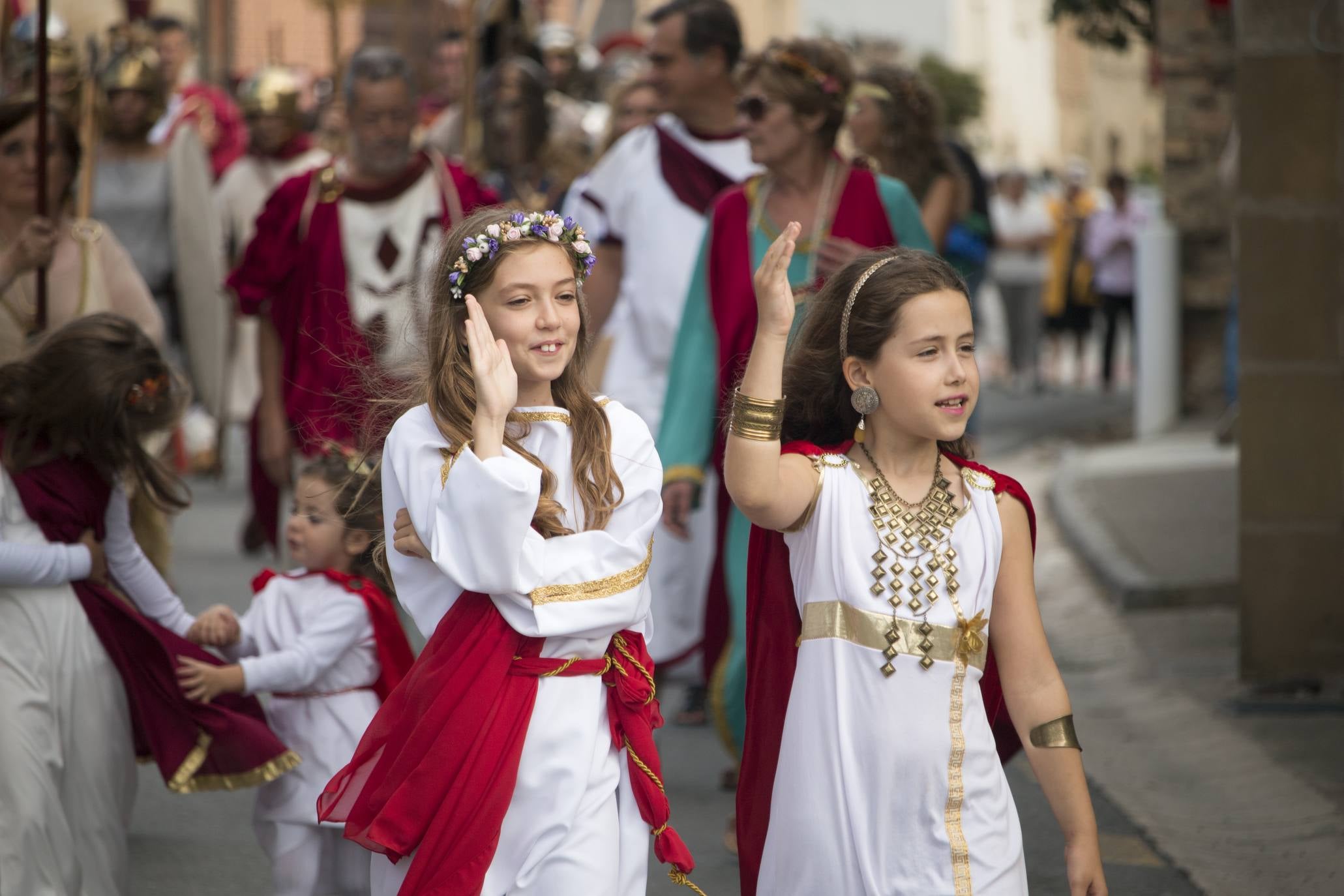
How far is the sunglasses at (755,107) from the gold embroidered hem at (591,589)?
2288mm

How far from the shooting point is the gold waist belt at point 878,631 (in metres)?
3.57

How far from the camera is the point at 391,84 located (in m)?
6.81

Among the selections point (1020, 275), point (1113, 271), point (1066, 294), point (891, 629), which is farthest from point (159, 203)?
point (1066, 294)

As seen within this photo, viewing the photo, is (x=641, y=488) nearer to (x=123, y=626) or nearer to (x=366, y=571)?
(x=366, y=571)

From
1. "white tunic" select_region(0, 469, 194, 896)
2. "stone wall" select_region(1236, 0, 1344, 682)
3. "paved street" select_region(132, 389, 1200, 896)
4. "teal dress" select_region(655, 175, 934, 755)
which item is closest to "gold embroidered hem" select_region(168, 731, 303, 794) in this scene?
"white tunic" select_region(0, 469, 194, 896)

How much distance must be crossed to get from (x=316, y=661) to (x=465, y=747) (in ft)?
4.22

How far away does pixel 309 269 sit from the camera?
6.86 metres

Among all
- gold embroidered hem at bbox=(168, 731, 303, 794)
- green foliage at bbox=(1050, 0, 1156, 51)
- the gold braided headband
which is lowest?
gold embroidered hem at bbox=(168, 731, 303, 794)

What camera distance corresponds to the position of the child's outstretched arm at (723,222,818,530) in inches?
134

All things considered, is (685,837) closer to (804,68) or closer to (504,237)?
(804,68)

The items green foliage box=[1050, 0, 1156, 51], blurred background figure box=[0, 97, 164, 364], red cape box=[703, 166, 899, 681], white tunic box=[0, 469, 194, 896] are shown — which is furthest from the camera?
green foliage box=[1050, 0, 1156, 51]

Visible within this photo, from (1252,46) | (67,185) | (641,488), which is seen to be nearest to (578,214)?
(67,185)

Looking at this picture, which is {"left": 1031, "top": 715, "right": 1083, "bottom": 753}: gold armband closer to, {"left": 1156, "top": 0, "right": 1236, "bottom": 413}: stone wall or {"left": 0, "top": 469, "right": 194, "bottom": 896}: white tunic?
{"left": 0, "top": 469, "right": 194, "bottom": 896}: white tunic

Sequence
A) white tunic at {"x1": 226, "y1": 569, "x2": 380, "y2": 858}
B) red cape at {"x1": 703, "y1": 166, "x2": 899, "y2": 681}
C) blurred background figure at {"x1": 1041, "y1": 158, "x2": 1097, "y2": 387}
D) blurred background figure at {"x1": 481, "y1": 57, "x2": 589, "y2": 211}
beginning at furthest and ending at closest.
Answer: blurred background figure at {"x1": 1041, "y1": 158, "x2": 1097, "y2": 387}, blurred background figure at {"x1": 481, "y1": 57, "x2": 589, "y2": 211}, red cape at {"x1": 703, "y1": 166, "x2": 899, "y2": 681}, white tunic at {"x1": 226, "y1": 569, "x2": 380, "y2": 858}
